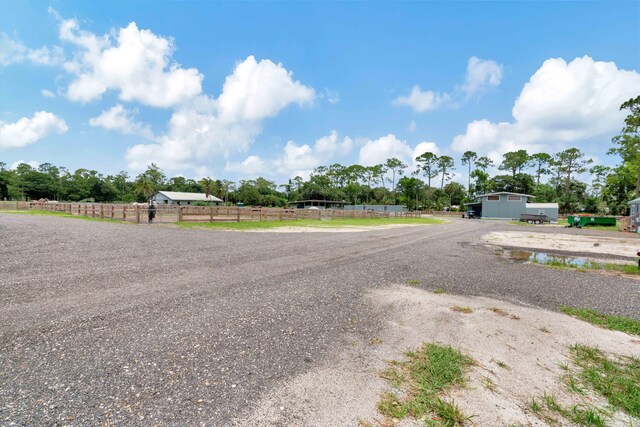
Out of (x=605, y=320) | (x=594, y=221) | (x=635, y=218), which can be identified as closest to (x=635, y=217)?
(x=635, y=218)

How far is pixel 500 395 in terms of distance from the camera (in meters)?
2.48

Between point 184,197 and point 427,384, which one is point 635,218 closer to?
point 427,384

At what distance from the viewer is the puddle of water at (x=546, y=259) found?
30.2ft

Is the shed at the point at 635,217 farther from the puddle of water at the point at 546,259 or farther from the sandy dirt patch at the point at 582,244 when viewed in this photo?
the puddle of water at the point at 546,259

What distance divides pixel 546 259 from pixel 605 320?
675cm

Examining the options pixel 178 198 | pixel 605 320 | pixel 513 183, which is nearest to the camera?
pixel 605 320

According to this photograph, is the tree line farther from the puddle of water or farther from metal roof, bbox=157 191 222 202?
the puddle of water

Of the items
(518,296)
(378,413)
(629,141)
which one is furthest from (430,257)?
(629,141)

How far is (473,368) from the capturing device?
2.89 meters

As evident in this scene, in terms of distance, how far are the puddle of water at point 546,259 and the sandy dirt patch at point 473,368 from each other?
6064mm

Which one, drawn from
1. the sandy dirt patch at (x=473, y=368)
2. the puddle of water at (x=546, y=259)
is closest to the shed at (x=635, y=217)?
the puddle of water at (x=546, y=259)

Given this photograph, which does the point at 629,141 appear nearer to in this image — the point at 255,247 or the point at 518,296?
the point at 518,296

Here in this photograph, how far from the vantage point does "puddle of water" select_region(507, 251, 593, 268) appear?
30.2 feet

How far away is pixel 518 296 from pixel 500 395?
371 cm
